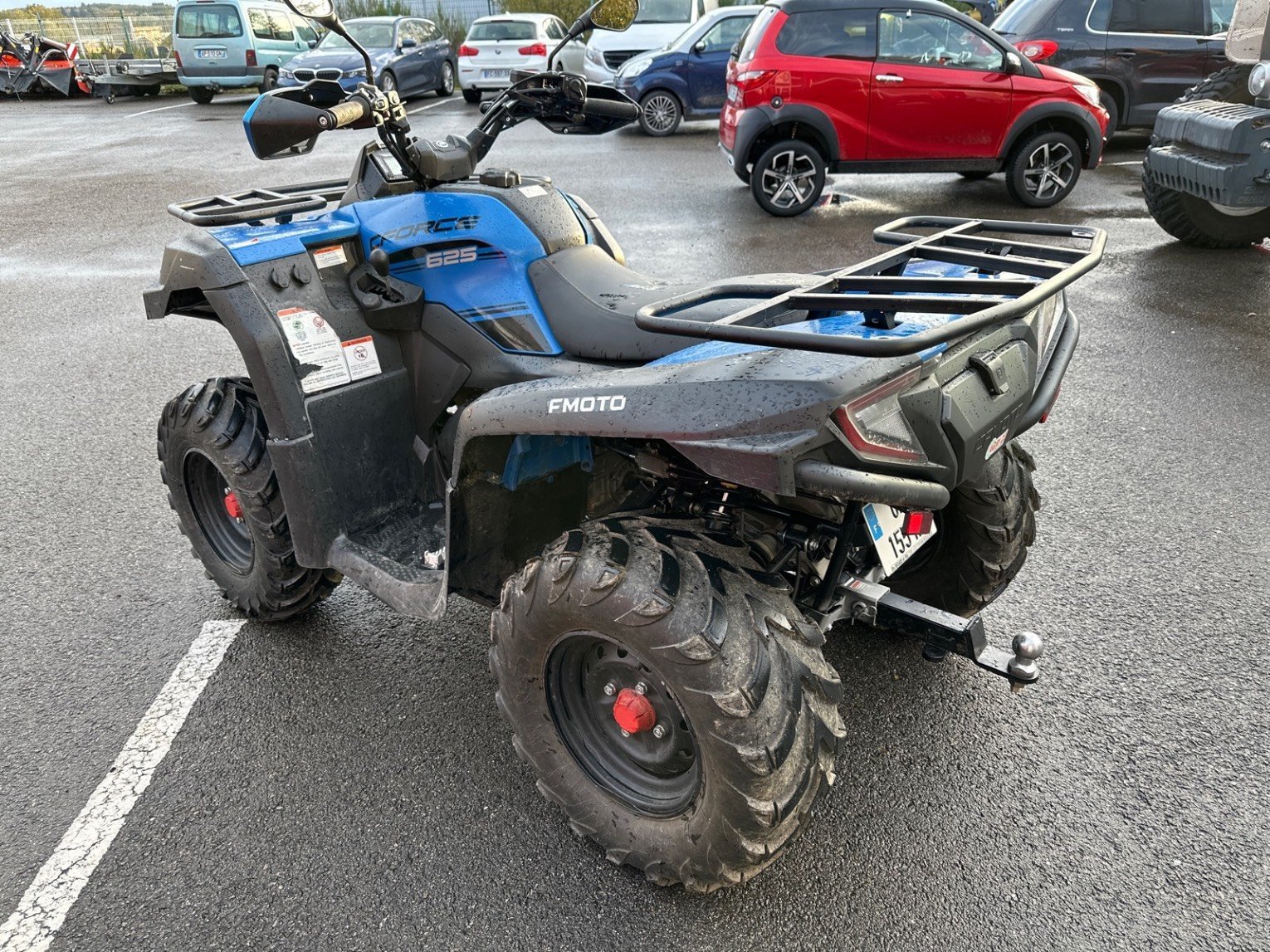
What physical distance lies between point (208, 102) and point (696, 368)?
21775mm

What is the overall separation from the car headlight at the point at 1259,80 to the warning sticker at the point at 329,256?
620cm

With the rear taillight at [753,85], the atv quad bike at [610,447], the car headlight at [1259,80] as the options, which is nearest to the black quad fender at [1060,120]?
the rear taillight at [753,85]

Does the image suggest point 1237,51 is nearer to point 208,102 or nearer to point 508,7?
point 208,102

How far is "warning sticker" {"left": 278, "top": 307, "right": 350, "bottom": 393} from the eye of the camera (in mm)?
2883

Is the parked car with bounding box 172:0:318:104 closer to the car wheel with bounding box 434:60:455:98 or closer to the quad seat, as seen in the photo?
the car wheel with bounding box 434:60:455:98

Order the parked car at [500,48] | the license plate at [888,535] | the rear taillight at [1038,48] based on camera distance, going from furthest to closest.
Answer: the parked car at [500,48]
the rear taillight at [1038,48]
the license plate at [888,535]

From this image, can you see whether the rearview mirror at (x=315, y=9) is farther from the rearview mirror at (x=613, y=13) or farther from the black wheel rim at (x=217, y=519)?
the black wheel rim at (x=217, y=519)

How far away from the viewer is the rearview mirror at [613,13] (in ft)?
9.48

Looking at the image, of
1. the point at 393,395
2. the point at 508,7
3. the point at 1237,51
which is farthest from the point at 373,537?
the point at 508,7

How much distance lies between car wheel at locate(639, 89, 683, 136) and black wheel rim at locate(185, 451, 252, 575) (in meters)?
11.3

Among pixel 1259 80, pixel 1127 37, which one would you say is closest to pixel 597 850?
pixel 1259 80

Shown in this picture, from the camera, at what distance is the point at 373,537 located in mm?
3068

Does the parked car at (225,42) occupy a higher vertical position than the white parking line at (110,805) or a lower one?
higher

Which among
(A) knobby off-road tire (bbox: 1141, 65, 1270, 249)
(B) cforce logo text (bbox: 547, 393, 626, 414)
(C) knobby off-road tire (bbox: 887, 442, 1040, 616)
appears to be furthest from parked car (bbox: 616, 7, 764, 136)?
(B) cforce logo text (bbox: 547, 393, 626, 414)
